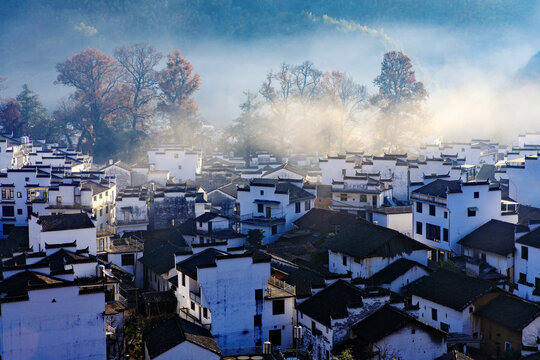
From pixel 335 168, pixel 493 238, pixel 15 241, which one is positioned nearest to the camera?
pixel 493 238

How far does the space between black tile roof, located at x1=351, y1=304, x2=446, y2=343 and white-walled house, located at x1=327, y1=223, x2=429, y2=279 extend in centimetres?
553

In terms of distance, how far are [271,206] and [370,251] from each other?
35.3 ft

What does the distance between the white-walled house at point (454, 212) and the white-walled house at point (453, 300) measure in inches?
213

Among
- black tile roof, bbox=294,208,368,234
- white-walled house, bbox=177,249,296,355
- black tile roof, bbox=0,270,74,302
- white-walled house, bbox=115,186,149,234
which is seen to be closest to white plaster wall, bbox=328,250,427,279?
black tile roof, bbox=294,208,368,234

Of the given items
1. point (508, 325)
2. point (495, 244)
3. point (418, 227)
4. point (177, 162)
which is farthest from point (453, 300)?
point (177, 162)

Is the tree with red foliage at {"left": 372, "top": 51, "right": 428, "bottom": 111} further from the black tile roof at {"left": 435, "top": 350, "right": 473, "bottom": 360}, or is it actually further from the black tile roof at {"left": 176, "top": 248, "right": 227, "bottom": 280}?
the black tile roof at {"left": 435, "top": 350, "right": 473, "bottom": 360}

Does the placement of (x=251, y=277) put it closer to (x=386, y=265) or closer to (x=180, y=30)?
(x=386, y=265)

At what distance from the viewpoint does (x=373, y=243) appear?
99.1 feet

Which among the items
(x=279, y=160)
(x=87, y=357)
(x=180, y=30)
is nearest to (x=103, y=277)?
(x=87, y=357)

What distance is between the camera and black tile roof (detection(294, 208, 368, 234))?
3678 centimetres

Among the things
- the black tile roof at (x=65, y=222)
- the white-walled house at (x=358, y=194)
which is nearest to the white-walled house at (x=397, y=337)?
the black tile roof at (x=65, y=222)

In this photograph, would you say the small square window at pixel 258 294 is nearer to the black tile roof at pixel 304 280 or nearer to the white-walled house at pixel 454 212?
the black tile roof at pixel 304 280

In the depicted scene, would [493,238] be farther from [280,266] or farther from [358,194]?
[358,194]

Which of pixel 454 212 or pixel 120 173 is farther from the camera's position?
pixel 120 173
